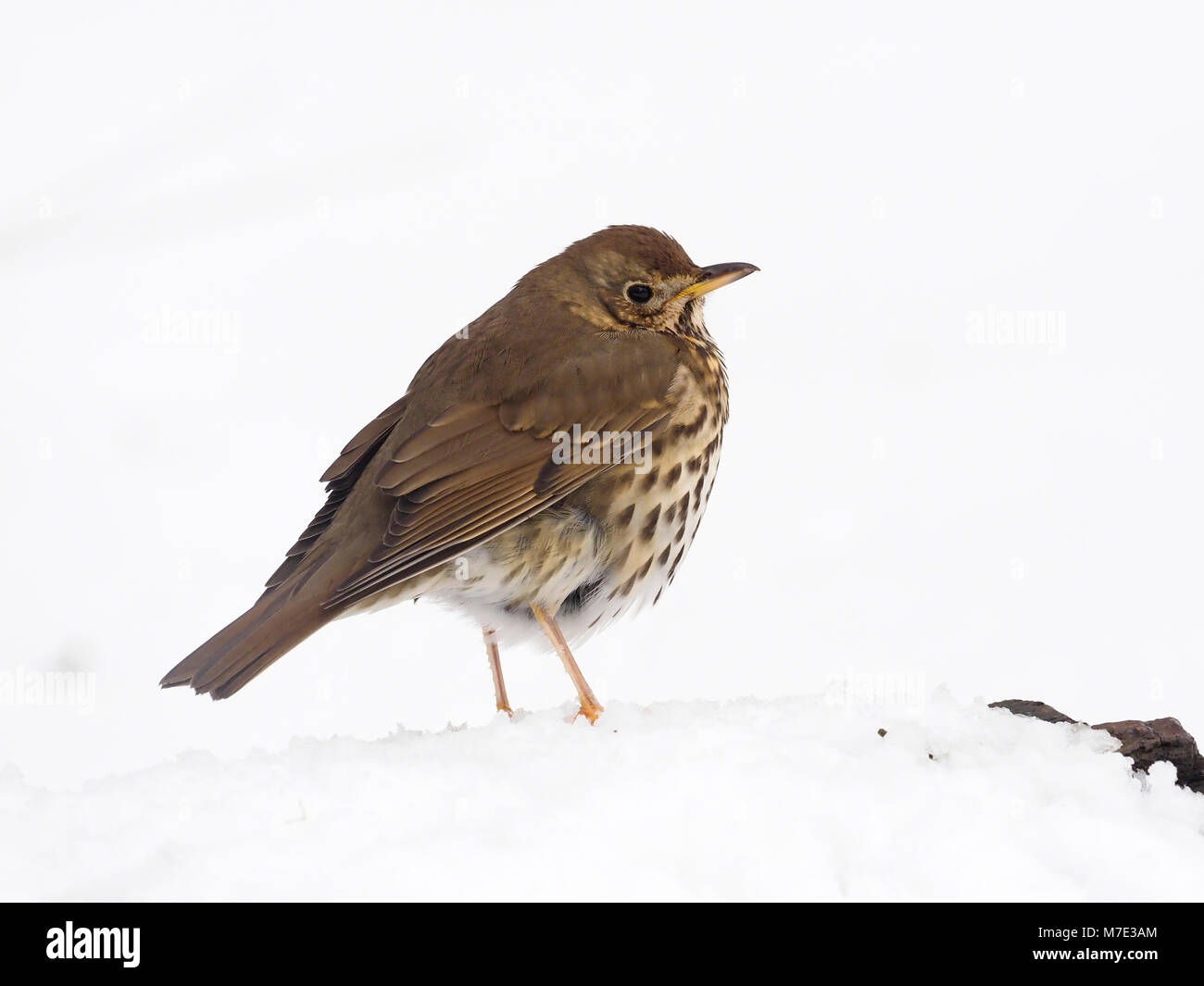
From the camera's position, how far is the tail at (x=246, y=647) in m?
3.96

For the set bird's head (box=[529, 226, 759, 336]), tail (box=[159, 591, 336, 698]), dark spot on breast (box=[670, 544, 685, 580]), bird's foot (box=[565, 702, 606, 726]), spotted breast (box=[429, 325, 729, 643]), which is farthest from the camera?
bird's head (box=[529, 226, 759, 336])

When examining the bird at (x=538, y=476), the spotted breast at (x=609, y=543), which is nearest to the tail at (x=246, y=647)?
the bird at (x=538, y=476)

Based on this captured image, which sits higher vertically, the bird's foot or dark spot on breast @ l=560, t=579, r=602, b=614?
dark spot on breast @ l=560, t=579, r=602, b=614

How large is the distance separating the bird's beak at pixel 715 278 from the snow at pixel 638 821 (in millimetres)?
2096

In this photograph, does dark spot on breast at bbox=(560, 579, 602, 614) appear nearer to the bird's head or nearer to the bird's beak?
the bird's head

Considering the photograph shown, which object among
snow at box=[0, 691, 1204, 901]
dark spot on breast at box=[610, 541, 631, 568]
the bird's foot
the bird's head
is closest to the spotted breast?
dark spot on breast at box=[610, 541, 631, 568]

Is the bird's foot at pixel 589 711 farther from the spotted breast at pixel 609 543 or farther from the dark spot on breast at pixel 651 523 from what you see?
the dark spot on breast at pixel 651 523

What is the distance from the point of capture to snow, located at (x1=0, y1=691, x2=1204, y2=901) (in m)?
2.92

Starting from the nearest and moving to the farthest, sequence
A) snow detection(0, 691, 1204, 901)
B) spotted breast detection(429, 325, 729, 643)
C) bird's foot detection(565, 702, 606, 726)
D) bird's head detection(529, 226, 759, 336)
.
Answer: snow detection(0, 691, 1204, 901) < bird's foot detection(565, 702, 606, 726) < spotted breast detection(429, 325, 729, 643) < bird's head detection(529, 226, 759, 336)

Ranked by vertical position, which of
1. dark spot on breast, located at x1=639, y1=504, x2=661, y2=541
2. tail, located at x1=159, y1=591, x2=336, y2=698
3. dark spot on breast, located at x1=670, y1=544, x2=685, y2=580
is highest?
dark spot on breast, located at x1=639, y1=504, x2=661, y2=541

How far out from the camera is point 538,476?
14.9 ft

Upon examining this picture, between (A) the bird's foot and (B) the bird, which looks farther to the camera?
(B) the bird
